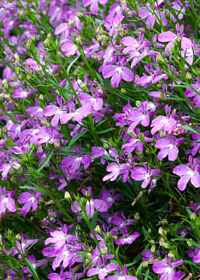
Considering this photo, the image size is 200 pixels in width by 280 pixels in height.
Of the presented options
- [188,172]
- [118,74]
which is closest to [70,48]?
[118,74]

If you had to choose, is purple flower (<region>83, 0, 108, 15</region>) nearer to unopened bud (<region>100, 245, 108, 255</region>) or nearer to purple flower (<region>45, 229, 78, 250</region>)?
purple flower (<region>45, 229, 78, 250</region>)

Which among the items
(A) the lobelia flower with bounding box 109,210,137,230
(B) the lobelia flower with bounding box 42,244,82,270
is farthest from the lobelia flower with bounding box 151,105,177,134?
(B) the lobelia flower with bounding box 42,244,82,270

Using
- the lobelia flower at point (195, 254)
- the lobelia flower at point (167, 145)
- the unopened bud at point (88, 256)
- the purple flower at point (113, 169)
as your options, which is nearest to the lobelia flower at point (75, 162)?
the purple flower at point (113, 169)

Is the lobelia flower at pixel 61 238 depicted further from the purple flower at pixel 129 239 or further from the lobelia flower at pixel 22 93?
the lobelia flower at pixel 22 93

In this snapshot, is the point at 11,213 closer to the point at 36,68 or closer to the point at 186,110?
the point at 36,68

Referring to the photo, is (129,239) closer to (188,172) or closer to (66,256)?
(66,256)

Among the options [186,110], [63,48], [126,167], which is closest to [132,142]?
[126,167]

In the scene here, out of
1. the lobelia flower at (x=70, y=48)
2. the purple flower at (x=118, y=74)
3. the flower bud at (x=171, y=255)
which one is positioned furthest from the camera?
the lobelia flower at (x=70, y=48)
